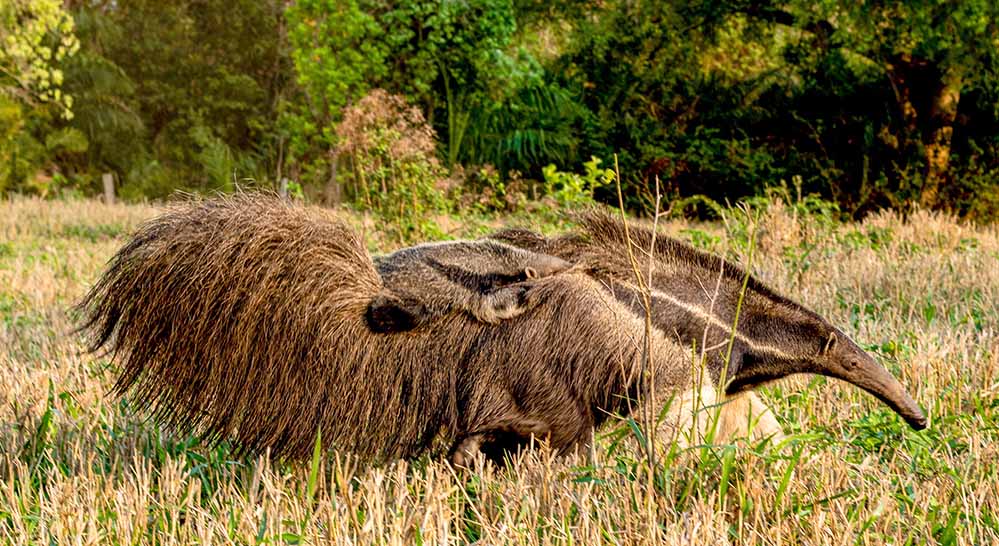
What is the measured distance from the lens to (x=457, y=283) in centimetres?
305

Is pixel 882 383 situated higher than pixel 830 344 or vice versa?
pixel 830 344

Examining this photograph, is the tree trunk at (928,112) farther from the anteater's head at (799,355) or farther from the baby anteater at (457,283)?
the baby anteater at (457,283)

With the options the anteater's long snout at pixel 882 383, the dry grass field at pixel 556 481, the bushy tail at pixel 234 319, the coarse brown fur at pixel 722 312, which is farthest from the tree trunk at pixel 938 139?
the bushy tail at pixel 234 319

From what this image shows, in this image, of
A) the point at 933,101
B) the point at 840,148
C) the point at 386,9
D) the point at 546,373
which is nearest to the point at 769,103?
the point at 840,148

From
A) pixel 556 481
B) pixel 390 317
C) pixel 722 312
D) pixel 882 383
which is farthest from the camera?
pixel 882 383

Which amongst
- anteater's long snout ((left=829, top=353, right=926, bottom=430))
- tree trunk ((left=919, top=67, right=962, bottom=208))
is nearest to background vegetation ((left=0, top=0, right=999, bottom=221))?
tree trunk ((left=919, top=67, right=962, bottom=208))

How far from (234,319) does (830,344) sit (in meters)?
1.93

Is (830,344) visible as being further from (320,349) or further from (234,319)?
(234,319)

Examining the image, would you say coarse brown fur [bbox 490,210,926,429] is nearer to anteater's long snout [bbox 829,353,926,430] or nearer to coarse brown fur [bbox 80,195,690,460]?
anteater's long snout [bbox 829,353,926,430]

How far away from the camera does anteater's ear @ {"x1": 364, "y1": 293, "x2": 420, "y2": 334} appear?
9.82 ft

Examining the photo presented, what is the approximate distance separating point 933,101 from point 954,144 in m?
0.81

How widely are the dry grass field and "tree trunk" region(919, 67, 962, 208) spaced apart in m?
9.23

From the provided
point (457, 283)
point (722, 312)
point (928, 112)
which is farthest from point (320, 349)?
point (928, 112)

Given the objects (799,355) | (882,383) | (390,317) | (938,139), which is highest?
(390,317)
